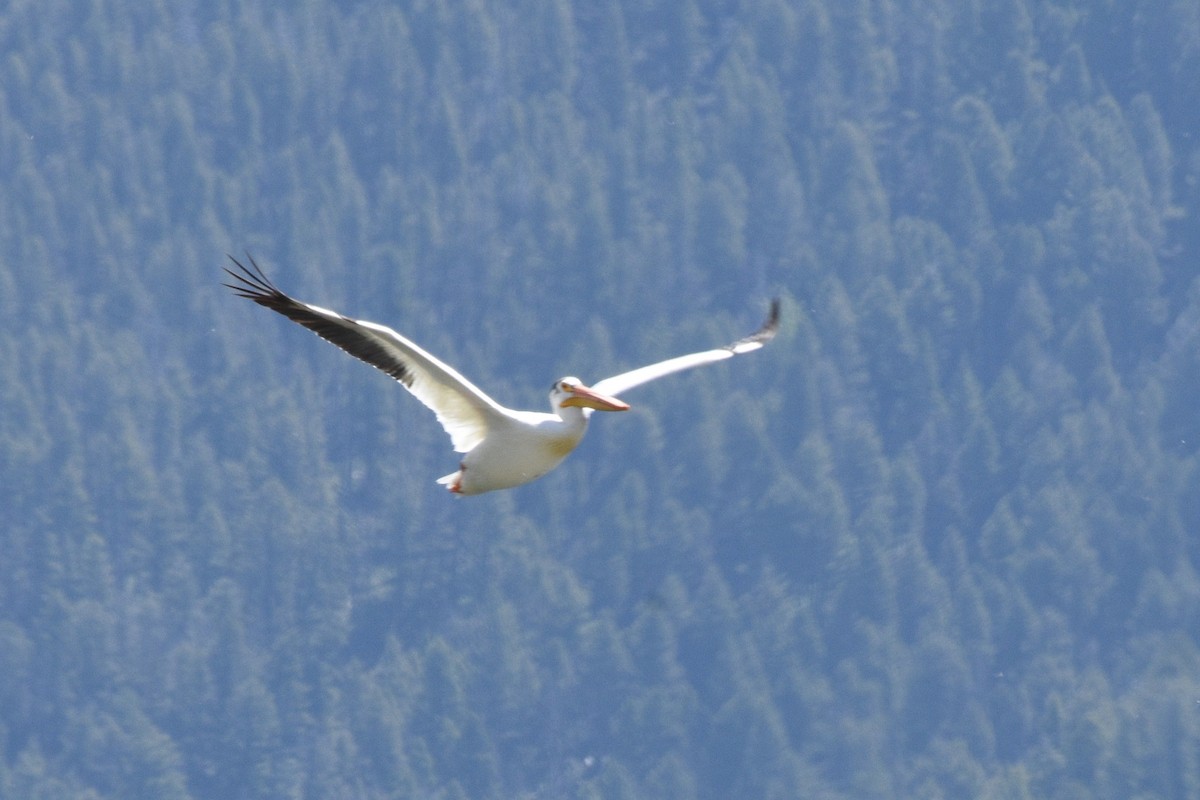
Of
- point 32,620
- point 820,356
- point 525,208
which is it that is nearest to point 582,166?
point 525,208

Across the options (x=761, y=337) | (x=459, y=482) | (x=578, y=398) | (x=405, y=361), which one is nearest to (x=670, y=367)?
(x=761, y=337)

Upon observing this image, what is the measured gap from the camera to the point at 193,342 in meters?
46.8

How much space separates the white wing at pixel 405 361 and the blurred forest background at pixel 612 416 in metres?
31.5

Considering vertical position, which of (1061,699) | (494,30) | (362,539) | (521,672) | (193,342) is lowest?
(1061,699)

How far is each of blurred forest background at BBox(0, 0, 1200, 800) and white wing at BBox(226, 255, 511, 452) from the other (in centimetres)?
3150

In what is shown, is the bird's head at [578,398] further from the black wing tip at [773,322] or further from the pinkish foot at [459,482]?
the black wing tip at [773,322]

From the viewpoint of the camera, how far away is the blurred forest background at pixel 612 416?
1741 inches

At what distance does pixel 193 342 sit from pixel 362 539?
5614mm

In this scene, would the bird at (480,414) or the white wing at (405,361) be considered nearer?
the white wing at (405,361)

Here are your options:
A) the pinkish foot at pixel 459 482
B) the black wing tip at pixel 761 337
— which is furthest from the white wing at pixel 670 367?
the pinkish foot at pixel 459 482

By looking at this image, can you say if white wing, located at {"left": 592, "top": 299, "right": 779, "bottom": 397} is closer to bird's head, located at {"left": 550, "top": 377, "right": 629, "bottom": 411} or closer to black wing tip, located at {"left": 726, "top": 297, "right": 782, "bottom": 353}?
black wing tip, located at {"left": 726, "top": 297, "right": 782, "bottom": 353}

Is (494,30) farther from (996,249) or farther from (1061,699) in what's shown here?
(1061,699)

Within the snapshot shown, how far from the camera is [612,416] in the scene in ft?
139

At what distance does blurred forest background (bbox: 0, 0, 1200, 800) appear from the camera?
44219 millimetres
